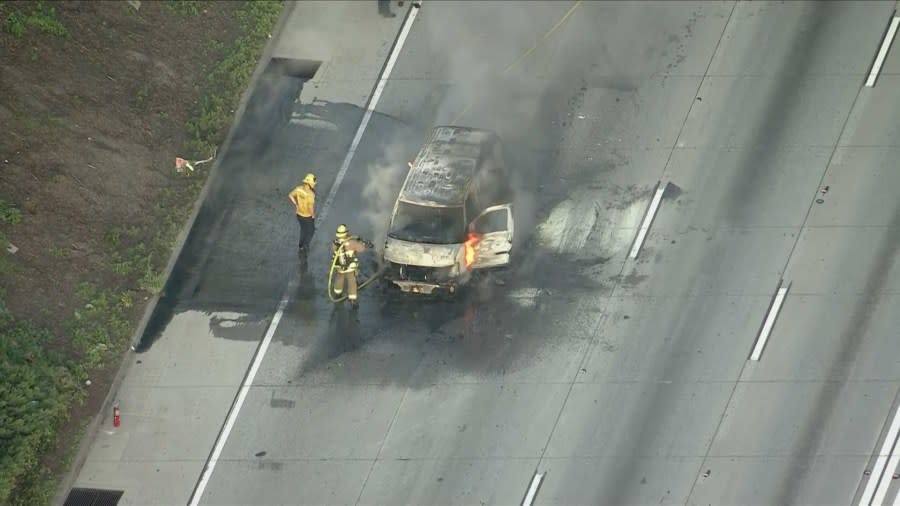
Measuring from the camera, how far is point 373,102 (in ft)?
73.0

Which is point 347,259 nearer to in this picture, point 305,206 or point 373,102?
point 305,206

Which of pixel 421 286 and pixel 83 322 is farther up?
pixel 421 286

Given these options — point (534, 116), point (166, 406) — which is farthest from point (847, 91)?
point (166, 406)

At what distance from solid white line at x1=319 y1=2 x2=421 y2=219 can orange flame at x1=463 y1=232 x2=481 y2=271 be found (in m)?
3.33

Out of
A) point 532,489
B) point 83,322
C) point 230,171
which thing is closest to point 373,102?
point 230,171

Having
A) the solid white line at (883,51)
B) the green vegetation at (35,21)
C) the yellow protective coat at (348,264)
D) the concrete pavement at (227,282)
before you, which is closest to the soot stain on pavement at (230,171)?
the concrete pavement at (227,282)

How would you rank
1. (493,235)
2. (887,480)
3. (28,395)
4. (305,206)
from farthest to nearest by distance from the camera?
(305,206)
(493,235)
(28,395)
(887,480)

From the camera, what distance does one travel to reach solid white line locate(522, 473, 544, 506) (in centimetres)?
1652

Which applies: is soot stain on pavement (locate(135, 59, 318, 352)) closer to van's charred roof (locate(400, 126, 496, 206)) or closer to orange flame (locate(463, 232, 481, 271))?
van's charred roof (locate(400, 126, 496, 206))

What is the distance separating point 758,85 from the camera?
21750 millimetres

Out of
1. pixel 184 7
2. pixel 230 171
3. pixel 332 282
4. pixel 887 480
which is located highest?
pixel 184 7

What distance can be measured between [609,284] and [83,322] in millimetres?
9145

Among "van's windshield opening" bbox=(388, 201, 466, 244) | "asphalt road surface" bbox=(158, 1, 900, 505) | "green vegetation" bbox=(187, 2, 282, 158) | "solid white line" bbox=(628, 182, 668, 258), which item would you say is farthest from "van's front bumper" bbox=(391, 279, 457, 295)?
"green vegetation" bbox=(187, 2, 282, 158)

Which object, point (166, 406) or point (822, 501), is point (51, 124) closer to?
point (166, 406)
